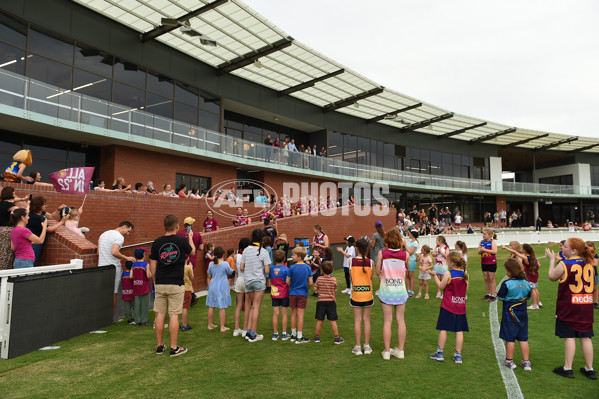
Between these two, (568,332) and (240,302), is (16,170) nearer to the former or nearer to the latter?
(240,302)

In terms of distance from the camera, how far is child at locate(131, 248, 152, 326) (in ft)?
22.6

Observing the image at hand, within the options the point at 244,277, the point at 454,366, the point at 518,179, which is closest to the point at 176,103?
the point at 244,277

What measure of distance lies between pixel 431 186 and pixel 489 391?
3099 cm

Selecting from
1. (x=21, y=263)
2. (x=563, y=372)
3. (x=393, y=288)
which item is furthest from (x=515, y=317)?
(x=21, y=263)

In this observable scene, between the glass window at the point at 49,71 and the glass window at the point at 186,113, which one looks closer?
the glass window at the point at 49,71

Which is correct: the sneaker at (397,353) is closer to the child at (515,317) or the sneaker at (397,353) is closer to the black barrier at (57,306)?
the child at (515,317)

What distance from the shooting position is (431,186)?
33.4 meters

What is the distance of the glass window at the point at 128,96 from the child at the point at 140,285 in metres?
12.4

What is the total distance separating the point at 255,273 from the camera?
21.0 ft

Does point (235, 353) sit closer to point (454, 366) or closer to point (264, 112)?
point (454, 366)

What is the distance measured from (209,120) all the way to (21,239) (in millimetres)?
15491

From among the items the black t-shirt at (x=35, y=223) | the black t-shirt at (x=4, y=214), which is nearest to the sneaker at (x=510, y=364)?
the black t-shirt at (x=35, y=223)

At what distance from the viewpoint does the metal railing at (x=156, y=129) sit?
488 inches

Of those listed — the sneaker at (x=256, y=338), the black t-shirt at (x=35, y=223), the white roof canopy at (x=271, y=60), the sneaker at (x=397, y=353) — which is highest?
the white roof canopy at (x=271, y=60)
